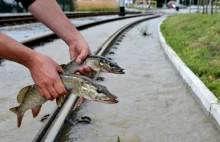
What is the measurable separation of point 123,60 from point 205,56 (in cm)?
197

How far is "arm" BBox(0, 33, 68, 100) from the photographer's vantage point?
2115mm

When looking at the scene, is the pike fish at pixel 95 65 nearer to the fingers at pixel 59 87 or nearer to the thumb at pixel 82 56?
the thumb at pixel 82 56

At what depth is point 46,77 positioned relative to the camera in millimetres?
2115

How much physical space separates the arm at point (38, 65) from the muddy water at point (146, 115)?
194 centimetres

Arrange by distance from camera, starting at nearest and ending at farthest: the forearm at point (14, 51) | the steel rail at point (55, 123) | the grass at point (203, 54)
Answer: the forearm at point (14, 51)
the steel rail at point (55, 123)
the grass at point (203, 54)

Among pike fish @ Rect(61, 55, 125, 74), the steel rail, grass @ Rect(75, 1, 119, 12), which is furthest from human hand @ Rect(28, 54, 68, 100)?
grass @ Rect(75, 1, 119, 12)

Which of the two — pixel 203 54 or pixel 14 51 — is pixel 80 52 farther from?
pixel 203 54

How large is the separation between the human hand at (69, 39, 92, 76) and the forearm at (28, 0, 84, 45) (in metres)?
0.04

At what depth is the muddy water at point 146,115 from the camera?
421 cm

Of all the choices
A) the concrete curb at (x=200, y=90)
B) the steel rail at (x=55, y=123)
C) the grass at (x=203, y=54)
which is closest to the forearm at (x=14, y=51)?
the steel rail at (x=55, y=123)

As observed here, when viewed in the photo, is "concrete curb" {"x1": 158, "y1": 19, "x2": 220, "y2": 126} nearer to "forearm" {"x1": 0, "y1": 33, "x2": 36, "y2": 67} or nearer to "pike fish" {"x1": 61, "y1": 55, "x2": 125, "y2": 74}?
"pike fish" {"x1": 61, "y1": 55, "x2": 125, "y2": 74}

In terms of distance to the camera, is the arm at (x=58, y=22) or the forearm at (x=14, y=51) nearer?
the forearm at (x=14, y=51)

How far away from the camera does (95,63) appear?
2926mm

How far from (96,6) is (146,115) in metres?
42.4
